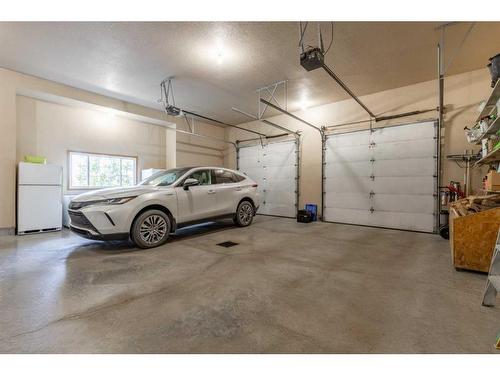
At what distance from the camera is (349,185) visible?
6.25m

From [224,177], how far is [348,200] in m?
3.55

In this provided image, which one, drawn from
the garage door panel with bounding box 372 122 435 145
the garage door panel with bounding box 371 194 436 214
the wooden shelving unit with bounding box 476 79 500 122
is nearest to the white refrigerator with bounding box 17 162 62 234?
the garage door panel with bounding box 371 194 436 214

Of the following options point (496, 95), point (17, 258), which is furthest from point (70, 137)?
point (496, 95)

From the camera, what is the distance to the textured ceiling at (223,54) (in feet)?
11.0

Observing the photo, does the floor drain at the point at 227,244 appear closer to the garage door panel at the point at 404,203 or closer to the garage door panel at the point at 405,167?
the garage door panel at the point at 404,203

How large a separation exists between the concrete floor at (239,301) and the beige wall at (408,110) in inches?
106

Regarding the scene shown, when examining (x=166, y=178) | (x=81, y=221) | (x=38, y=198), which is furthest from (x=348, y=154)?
(x=38, y=198)

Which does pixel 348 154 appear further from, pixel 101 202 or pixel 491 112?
pixel 101 202

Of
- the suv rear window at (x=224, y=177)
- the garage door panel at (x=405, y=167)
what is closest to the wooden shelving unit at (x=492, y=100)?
the garage door panel at (x=405, y=167)

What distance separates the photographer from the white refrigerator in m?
4.74

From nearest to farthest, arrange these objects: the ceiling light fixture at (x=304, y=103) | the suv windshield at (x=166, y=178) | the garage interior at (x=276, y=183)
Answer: the garage interior at (x=276, y=183)
the suv windshield at (x=166, y=178)
the ceiling light fixture at (x=304, y=103)

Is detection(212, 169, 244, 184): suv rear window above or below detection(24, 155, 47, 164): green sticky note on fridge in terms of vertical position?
below

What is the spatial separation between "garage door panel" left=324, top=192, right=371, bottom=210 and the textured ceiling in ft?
8.95

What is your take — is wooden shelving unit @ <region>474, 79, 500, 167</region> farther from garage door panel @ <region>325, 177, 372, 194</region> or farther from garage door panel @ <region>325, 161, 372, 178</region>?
garage door panel @ <region>325, 177, 372, 194</region>
